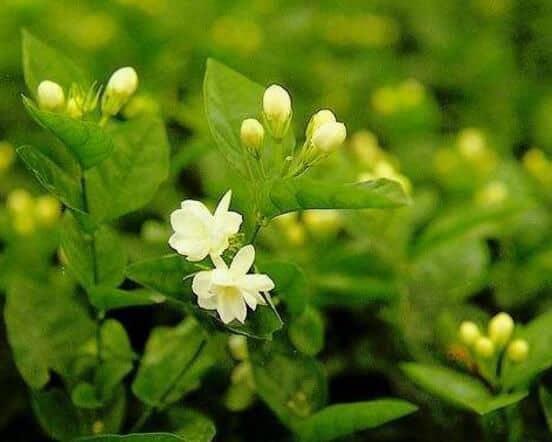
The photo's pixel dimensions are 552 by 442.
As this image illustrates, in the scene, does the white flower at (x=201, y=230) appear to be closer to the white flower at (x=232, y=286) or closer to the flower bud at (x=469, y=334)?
the white flower at (x=232, y=286)

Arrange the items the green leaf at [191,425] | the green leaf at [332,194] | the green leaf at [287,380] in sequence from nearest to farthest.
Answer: the green leaf at [332,194] → the green leaf at [191,425] → the green leaf at [287,380]

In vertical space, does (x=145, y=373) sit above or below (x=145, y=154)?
below

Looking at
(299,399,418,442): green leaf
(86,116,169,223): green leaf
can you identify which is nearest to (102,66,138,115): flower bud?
(86,116,169,223): green leaf

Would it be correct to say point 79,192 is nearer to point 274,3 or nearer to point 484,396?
point 484,396

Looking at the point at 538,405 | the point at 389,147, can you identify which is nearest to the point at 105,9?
the point at 389,147

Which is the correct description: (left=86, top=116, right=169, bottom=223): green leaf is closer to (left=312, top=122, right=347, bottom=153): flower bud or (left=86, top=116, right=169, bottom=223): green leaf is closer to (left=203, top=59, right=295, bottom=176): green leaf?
(left=203, top=59, right=295, bottom=176): green leaf

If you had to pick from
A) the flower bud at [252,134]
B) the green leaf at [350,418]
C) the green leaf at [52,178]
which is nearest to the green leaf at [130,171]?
the green leaf at [52,178]
